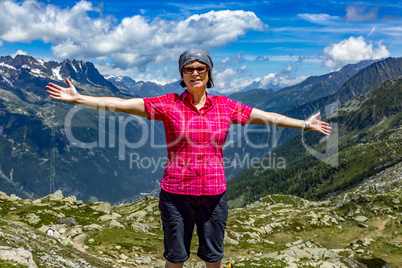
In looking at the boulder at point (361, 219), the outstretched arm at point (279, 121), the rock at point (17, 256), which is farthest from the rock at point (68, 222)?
the boulder at point (361, 219)

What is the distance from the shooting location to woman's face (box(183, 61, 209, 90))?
6.95 meters

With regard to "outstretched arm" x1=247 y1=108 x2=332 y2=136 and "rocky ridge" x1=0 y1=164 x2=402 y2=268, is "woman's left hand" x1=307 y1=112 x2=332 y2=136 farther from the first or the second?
"rocky ridge" x1=0 y1=164 x2=402 y2=268

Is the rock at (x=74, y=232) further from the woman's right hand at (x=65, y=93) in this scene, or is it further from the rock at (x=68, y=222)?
the woman's right hand at (x=65, y=93)

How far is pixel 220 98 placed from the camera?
24.7 feet

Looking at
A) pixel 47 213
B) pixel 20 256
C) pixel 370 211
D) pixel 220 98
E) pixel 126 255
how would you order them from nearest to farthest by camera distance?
pixel 220 98 → pixel 20 256 → pixel 126 255 → pixel 47 213 → pixel 370 211

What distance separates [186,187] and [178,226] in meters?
1.01

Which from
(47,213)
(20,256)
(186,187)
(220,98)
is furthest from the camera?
(47,213)

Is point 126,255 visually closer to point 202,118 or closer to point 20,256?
point 20,256

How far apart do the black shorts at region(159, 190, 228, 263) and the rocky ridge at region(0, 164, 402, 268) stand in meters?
6.70

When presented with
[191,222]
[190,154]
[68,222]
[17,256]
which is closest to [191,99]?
[190,154]

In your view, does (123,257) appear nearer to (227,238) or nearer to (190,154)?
(227,238)

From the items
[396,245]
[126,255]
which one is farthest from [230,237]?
[396,245]

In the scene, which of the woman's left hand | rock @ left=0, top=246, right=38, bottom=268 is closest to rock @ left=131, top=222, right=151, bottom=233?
rock @ left=0, top=246, right=38, bottom=268

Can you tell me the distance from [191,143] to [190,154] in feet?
0.85
